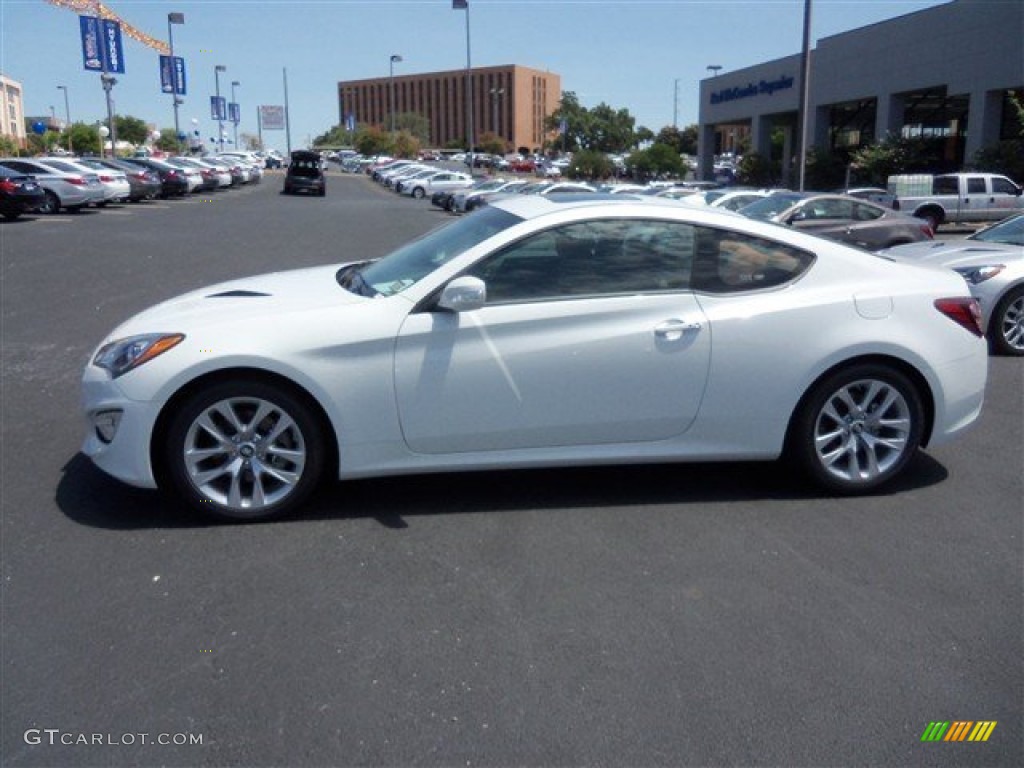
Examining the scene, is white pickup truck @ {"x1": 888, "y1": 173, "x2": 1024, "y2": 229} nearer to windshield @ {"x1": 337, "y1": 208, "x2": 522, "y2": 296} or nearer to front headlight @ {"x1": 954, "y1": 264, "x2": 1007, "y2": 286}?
front headlight @ {"x1": 954, "y1": 264, "x2": 1007, "y2": 286}

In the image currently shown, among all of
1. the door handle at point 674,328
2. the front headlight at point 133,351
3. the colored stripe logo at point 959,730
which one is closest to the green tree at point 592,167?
the door handle at point 674,328

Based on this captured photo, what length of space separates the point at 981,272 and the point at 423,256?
6021mm

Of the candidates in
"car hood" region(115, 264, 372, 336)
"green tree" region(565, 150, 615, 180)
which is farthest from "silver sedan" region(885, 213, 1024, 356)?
"green tree" region(565, 150, 615, 180)

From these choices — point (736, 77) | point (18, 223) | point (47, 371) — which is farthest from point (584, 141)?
point (47, 371)

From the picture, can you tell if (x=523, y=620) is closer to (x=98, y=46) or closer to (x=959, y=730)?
(x=959, y=730)

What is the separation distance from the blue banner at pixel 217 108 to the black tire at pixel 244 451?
91.4m

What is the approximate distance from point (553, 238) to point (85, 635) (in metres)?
2.77

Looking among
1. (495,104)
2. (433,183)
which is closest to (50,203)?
(433,183)

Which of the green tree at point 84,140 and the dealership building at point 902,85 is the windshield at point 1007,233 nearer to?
the dealership building at point 902,85

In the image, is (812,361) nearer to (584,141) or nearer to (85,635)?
(85,635)

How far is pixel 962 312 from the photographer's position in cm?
523

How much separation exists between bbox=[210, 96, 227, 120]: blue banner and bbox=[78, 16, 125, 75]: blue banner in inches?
1866

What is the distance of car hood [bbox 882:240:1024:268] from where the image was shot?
898 cm

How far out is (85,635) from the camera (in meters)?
3.61
